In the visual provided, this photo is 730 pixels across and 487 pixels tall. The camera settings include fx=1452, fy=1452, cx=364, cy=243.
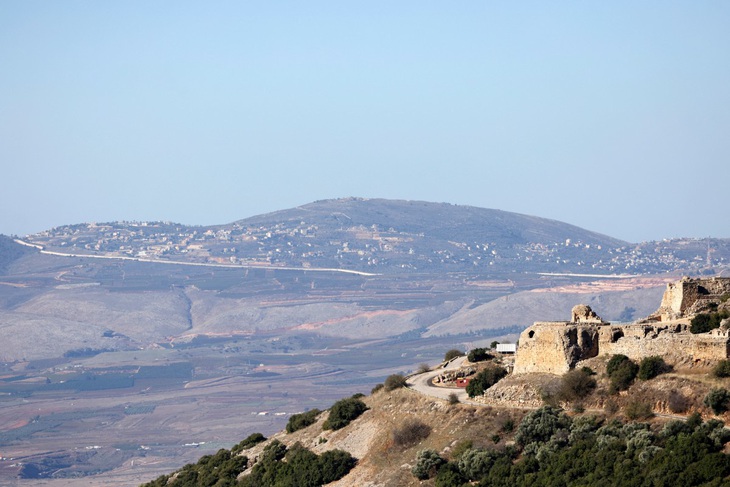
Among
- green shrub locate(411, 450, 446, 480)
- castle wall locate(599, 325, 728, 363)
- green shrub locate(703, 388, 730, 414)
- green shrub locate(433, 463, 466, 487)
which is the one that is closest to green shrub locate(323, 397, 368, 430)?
green shrub locate(411, 450, 446, 480)

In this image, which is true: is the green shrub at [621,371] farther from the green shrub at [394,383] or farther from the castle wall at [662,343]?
the green shrub at [394,383]

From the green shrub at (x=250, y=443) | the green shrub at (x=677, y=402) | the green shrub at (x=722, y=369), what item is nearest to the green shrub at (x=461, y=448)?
the green shrub at (x=677, y=402)

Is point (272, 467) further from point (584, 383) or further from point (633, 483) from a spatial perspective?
point (633, 483)

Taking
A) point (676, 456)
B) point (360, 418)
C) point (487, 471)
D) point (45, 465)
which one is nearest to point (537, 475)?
point (487, 471)

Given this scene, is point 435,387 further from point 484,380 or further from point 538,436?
point 538,436

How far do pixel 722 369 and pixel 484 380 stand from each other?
1192cm

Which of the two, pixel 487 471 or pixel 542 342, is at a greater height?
pixel 542 342

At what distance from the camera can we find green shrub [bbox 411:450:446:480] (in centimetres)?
5212

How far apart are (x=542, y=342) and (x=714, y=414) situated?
33.7 feet

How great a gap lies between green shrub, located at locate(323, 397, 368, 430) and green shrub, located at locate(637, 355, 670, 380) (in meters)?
16.0

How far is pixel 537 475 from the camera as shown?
4722cm

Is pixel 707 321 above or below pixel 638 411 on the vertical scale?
above

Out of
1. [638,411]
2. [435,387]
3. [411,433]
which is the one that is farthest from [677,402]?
[435,387]

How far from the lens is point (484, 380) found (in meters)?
56.9
